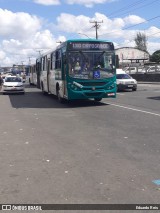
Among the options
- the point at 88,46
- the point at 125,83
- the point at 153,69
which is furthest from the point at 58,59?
the point at 153,69

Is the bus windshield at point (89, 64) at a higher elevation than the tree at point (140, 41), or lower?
lower

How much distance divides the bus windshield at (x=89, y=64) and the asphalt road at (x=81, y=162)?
5.48 meters

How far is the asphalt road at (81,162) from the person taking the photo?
17.6 feet

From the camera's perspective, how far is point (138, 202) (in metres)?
5.01

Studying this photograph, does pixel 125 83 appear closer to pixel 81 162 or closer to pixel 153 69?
pixel 153 69

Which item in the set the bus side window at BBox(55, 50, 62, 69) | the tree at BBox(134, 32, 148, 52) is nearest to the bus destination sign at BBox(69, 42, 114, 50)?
the bus side window at BBox(55, 50, 62, 69)

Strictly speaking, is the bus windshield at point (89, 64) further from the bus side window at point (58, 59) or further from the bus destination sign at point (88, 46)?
the bus side window at point (58, 59)

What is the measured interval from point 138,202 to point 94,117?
9039 millimetres

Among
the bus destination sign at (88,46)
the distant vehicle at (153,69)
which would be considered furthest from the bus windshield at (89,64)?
the distant vehicle at (153,69)

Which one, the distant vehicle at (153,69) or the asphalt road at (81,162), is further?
the distant vehicle at (153,69)

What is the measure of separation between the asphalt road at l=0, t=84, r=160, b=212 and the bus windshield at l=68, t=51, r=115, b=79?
216 inches

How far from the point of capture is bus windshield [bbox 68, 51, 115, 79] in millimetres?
17750

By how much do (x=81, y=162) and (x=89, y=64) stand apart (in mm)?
11057

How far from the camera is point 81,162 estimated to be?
23.5ft
